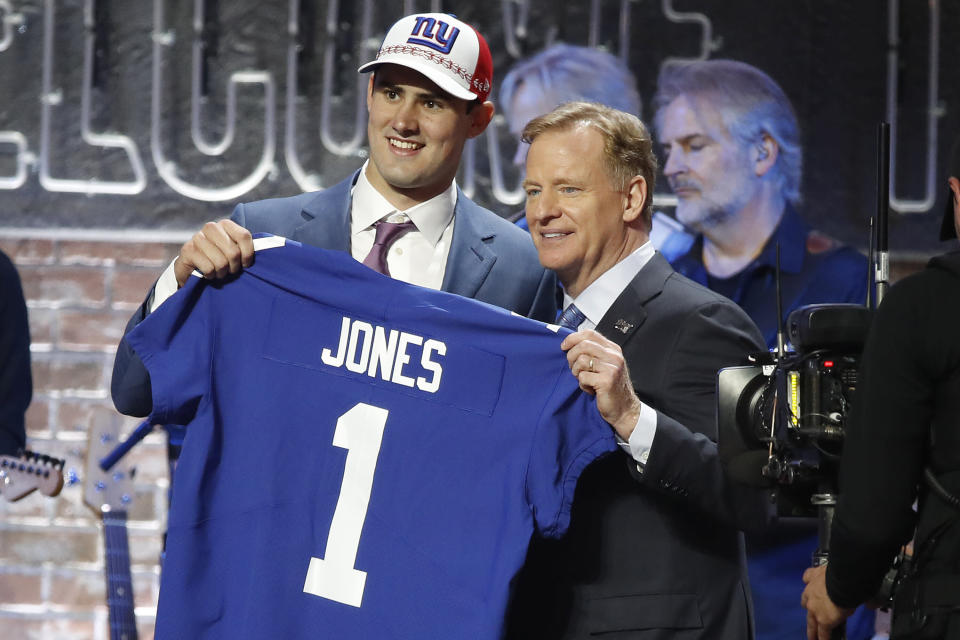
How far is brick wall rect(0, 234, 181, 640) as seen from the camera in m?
3.80

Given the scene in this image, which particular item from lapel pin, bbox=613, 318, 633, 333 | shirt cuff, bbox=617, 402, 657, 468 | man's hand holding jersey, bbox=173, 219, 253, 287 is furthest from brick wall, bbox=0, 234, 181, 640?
shirt cuff, bbox=617, 402, 657, 468

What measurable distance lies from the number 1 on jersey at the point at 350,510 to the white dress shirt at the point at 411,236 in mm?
373

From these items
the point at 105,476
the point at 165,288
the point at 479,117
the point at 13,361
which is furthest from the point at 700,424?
the point at 13,361

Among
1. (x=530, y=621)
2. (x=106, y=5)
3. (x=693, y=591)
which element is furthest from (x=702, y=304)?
(x=106, y=5)

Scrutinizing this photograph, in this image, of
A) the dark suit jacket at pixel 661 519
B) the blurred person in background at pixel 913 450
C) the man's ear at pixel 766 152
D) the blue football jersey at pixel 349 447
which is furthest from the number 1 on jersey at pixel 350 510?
the man's ear at pixel 766 152

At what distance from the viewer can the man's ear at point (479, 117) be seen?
2.27m

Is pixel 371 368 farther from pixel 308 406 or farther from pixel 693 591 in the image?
pixel 693 591

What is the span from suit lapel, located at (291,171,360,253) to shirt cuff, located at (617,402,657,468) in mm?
702

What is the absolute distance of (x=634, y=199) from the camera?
2.03 meters

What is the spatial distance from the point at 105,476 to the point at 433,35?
1.98 meters

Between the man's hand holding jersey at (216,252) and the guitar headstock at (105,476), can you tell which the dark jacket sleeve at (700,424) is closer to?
the man's hand holding jersey at (216,252)

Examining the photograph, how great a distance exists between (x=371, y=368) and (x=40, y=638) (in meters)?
2.46

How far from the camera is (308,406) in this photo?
196cm

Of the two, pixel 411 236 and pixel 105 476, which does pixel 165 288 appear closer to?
pixel 411 236
